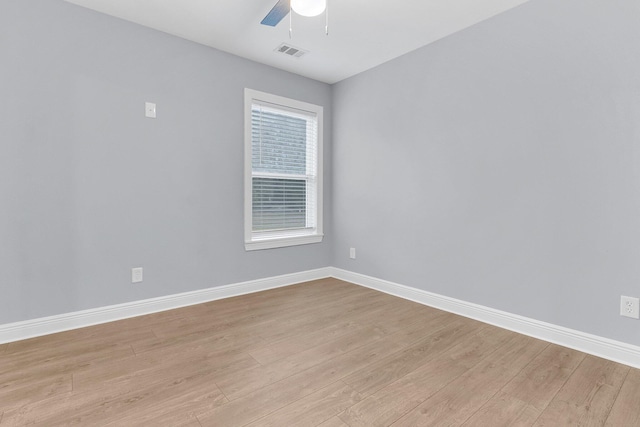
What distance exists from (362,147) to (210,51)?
1.93 metres

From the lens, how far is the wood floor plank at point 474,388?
146 cm

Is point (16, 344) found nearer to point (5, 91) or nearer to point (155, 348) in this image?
point (155, 348)

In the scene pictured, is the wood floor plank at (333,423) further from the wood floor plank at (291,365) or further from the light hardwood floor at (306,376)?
the wood floor plank at (291,365)

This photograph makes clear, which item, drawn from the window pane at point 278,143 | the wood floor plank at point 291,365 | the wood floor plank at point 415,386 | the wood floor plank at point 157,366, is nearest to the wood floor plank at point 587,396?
the wood floor plank at point 415,386

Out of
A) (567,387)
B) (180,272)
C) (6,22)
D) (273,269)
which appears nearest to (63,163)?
(6,22)

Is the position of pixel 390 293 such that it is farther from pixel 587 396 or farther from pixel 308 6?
pixel 308 6

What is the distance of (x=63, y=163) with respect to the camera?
2395 millimetres

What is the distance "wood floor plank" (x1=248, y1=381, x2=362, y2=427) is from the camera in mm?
1420

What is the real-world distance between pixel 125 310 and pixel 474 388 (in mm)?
2736

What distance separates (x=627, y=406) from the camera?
1542 mm

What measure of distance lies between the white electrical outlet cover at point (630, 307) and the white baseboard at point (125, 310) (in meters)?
2.91

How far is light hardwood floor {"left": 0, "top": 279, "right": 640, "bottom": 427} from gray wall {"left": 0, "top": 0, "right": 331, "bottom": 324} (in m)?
0.51

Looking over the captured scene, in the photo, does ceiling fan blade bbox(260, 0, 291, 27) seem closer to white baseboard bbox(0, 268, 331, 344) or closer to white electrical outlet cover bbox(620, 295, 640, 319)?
white baseboard bbox(0, 268, 331, 344)

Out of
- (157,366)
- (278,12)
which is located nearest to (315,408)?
(157,366)
